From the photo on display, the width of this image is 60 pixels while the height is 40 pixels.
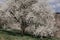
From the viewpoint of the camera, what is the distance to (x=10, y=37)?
23.7 m

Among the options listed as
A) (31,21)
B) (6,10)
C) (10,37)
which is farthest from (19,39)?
(6,10)

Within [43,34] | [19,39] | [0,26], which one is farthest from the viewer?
[0,26]

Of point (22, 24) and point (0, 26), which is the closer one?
point (22, 24)

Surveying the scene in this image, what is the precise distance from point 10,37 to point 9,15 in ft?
9.11

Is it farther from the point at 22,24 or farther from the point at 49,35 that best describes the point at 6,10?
the point at 49,35

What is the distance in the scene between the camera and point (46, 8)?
24422mm

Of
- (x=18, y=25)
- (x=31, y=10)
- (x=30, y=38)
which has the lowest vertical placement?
(x=30, y=38)

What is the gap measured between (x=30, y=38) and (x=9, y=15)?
3.83 m

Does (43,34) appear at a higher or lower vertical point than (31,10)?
lower

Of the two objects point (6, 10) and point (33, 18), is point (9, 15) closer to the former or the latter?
point (6, 10)

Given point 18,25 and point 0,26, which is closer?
point 18,25

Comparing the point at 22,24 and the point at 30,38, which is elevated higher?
the point at 22,24

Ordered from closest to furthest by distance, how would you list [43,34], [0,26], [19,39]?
[19,39]
[43,34]
[0,26]

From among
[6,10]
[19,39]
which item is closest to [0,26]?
[6,10]
